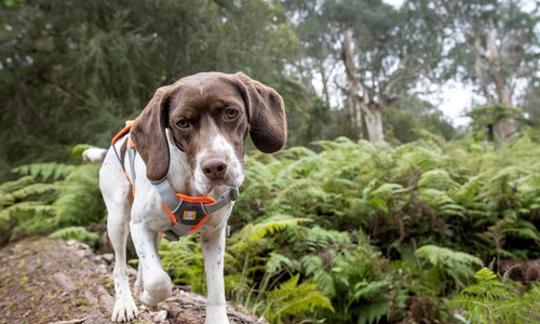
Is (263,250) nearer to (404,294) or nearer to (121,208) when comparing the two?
(404,294)

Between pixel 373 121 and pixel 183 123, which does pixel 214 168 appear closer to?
pixel 183 123

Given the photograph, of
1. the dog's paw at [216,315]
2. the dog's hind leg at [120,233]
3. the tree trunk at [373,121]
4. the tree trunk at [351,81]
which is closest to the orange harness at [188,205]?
the dog's paw at [216,315]

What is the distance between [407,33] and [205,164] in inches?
1223

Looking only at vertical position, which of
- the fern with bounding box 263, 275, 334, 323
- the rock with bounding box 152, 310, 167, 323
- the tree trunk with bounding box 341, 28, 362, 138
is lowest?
the fern with bounding box 263, 275, 334, 323

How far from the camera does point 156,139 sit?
256 centimetres

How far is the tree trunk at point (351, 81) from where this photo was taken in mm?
28272

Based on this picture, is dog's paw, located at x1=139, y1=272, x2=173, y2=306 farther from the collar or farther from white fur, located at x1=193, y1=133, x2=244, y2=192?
white fur, located at x1=193, y1=133, x2=244, y2=192

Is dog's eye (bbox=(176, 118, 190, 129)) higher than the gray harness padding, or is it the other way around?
dog's eye (bbox=(176, 118, 190, 129))

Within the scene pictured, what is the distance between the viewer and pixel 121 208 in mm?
3346

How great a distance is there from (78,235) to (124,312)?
372cm

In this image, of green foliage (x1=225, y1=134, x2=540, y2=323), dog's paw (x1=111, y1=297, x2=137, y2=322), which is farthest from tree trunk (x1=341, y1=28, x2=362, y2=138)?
dog's paw (x1=111, y1=297, x2=137, y2=322)

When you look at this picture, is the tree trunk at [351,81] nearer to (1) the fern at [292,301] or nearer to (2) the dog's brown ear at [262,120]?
(1) the fern at [292,301]

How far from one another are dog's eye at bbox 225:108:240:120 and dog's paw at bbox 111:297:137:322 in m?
1.55

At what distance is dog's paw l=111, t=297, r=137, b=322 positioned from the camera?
3.18 meters
